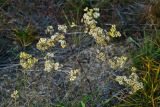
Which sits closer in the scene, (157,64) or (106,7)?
(157,64)

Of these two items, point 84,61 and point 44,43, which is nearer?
point 44,43

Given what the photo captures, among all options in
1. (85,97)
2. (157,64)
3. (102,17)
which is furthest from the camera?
(102,17)

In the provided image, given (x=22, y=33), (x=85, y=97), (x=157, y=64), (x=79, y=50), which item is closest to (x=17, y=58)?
(x=22, y=33)

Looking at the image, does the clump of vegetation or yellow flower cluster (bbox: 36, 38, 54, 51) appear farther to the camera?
the clump of vegetation

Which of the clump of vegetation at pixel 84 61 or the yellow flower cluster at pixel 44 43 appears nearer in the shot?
the yellow flower cluster at pixel 44 43

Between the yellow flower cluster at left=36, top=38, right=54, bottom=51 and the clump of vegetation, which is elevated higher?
the yellow flower cluster at left=36, top=38, right=54, bottom=51

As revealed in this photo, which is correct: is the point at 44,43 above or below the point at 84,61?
above

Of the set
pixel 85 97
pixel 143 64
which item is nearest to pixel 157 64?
pixel 143 64

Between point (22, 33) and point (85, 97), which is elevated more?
point (22, 33)

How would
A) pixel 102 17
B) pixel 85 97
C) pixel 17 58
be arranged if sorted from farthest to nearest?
1. pixel 102 17
2. pixel 17 58
3. pixel 85 97

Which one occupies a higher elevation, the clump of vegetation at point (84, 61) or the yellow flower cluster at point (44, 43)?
the yellow flower cluster at point (44, 43)

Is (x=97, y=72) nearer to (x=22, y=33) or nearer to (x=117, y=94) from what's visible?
(x=117, y=94)
